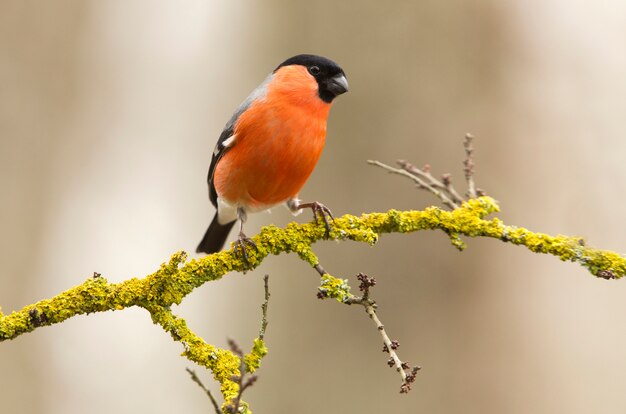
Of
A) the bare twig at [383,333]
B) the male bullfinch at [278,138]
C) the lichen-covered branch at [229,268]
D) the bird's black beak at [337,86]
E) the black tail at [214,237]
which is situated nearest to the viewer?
the bare twig at [383,333]

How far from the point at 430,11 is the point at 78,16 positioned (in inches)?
119

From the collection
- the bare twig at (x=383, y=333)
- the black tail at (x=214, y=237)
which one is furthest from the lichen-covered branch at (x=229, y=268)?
the black tail at (x=214, y=237)

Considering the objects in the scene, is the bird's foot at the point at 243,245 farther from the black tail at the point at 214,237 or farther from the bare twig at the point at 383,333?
the black tail at the point at 214,237

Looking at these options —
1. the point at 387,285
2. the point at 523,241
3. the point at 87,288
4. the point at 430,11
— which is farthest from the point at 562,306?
the point at 87,288

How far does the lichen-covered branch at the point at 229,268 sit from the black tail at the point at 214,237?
150 centimetres

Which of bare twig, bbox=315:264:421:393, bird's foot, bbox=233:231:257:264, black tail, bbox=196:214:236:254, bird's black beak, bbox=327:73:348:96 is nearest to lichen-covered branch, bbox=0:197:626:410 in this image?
bird's foot, bbox=233:231:257:264

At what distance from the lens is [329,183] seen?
4.67 m

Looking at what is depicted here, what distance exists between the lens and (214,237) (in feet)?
13.7

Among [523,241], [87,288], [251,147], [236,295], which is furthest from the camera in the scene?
[236,295]

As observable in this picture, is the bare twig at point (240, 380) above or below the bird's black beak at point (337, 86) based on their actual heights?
below

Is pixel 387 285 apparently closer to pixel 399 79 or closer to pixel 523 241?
pixel 399 79

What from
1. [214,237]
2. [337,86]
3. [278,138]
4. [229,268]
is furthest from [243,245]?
[214,237]

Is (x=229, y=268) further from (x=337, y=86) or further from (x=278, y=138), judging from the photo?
(x=337, y=86)

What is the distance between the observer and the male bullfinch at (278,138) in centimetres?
313
